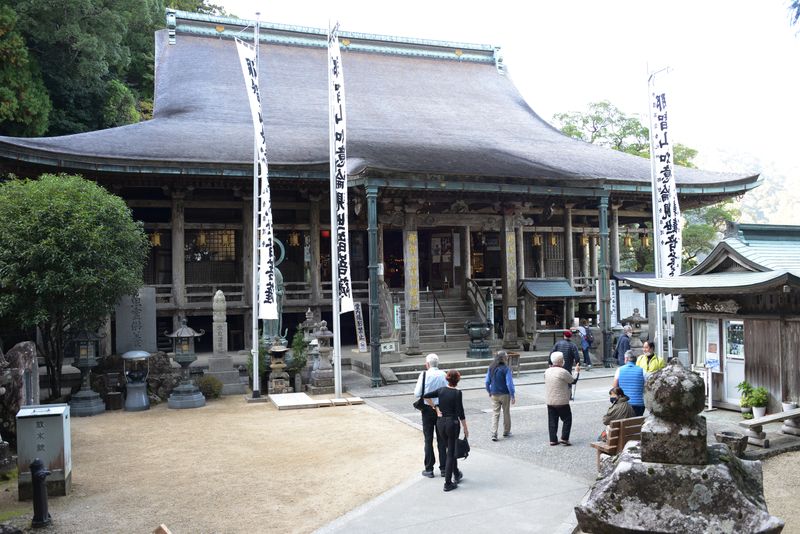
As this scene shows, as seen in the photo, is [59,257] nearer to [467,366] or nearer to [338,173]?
[338,173]

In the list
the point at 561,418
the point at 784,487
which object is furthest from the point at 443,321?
the point at 784,487

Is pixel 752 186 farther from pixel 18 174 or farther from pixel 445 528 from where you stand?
pixel 18 174

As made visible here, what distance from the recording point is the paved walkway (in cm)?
652

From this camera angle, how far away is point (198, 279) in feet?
72.7

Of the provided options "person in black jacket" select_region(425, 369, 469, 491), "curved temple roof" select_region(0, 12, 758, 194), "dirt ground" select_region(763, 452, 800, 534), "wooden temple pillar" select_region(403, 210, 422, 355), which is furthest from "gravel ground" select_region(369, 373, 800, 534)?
"curved temple roof" select_region(0, 12, 758, 194)

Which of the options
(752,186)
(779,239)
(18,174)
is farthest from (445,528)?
(752,186)

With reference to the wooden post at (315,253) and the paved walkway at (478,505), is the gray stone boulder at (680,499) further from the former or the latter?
the wooden post at (315,253)

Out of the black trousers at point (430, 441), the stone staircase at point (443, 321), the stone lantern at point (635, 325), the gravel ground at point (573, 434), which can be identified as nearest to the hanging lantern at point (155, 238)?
the stone staircase at point (443, 321)

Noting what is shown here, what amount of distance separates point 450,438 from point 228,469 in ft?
11.6

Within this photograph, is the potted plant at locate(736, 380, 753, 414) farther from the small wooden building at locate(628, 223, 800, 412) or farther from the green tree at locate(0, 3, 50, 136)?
the green tree at locate(0, 3, 50, 136)

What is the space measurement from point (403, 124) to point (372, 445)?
1734cm

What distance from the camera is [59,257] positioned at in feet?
43.2

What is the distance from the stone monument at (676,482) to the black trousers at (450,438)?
488cm

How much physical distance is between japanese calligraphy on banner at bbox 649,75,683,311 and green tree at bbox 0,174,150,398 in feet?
42.1
